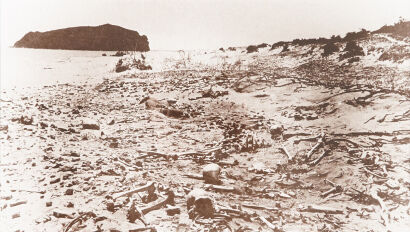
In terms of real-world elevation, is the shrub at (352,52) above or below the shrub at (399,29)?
below

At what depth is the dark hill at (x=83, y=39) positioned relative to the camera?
106 ft

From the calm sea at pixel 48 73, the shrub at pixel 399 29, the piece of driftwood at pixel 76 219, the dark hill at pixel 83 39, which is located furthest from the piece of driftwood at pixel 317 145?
the dark hill at pixel 83 39

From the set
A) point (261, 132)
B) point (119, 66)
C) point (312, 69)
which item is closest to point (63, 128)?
point (261, 132)

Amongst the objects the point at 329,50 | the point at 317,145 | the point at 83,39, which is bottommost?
the point at 317,145

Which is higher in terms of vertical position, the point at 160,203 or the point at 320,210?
the point at 160,203

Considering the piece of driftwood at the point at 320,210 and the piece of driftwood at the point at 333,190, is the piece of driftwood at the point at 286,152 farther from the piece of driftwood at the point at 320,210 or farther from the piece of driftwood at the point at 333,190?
the piece of driftwood at the point at 320,210

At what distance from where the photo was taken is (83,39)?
33.7 meters

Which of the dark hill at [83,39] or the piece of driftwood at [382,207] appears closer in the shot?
the piece of driftwood at [382,207]

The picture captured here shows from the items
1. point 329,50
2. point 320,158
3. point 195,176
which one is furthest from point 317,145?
point 329,50

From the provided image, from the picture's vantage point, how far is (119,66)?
1590 centimetres

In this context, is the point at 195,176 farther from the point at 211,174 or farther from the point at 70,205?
the point at 70,205

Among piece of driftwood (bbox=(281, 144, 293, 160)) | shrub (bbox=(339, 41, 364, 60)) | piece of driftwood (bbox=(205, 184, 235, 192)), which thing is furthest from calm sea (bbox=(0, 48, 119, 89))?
shrub (bbox=(339, 41, 364, 60))

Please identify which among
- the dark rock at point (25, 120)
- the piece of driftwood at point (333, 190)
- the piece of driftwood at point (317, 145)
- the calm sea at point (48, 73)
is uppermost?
the calm sea at point (48, 73)

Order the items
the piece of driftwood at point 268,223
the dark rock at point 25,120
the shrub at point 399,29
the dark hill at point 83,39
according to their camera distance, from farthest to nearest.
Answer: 1. the dark hill at point 83,39
2. the shrub at point 399,29
3. the dark rock at point 25,120
4. the piece of driftwood at point 268,223
